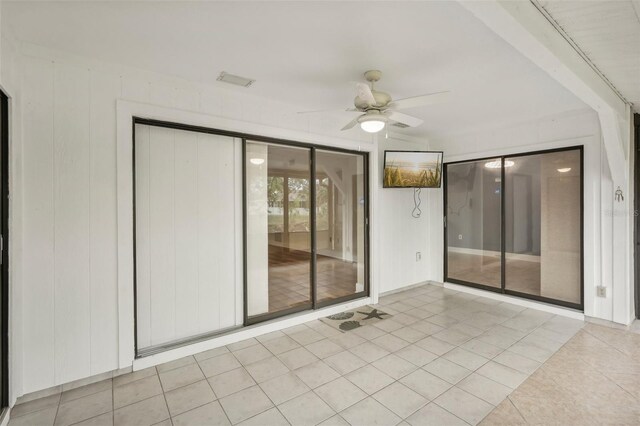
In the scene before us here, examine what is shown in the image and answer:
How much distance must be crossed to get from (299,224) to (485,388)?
3108 mm

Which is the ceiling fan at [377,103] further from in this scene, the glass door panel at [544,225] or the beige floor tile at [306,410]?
the glass door panel at [544,225]

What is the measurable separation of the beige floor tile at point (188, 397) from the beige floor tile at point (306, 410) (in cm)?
62

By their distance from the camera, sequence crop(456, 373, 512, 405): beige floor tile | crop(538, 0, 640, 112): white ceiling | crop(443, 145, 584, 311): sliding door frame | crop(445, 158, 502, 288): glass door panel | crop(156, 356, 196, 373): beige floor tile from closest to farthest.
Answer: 1. crop(538, 0, 640, 112): white ceiling
2. crop(456, 373, 512, 405): beige floor tile
3. crop(156, 356, 196, 373): beige floor tile
4. crop(443, 145, 584, 311): sliding door frame
5. crop(445, 158, 502, 288): glass door panel

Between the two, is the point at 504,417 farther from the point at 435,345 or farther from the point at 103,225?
the point at 103,225

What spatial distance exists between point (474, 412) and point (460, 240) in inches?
Result: 153

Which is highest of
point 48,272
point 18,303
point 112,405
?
point 48,272

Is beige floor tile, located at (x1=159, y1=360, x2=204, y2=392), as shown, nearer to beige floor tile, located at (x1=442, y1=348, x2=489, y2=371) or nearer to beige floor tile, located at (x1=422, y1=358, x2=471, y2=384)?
beige floor tile, located at (x1=422, y1=358, x2=471, y2=384)

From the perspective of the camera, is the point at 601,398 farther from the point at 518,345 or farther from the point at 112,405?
the point at 112,405

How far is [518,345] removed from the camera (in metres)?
3.27

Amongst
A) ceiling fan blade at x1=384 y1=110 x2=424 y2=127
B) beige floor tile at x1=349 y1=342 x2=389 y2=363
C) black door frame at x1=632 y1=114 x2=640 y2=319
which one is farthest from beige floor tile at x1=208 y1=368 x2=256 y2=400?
black door frame at x1=632 y1=114 x2=640 y2=319

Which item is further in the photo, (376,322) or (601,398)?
(376,322)

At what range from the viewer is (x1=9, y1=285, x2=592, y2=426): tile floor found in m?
2.20

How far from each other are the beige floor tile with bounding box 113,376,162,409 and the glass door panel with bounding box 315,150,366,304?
2.17 meters

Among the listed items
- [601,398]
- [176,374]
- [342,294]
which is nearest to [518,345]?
[601,398]
